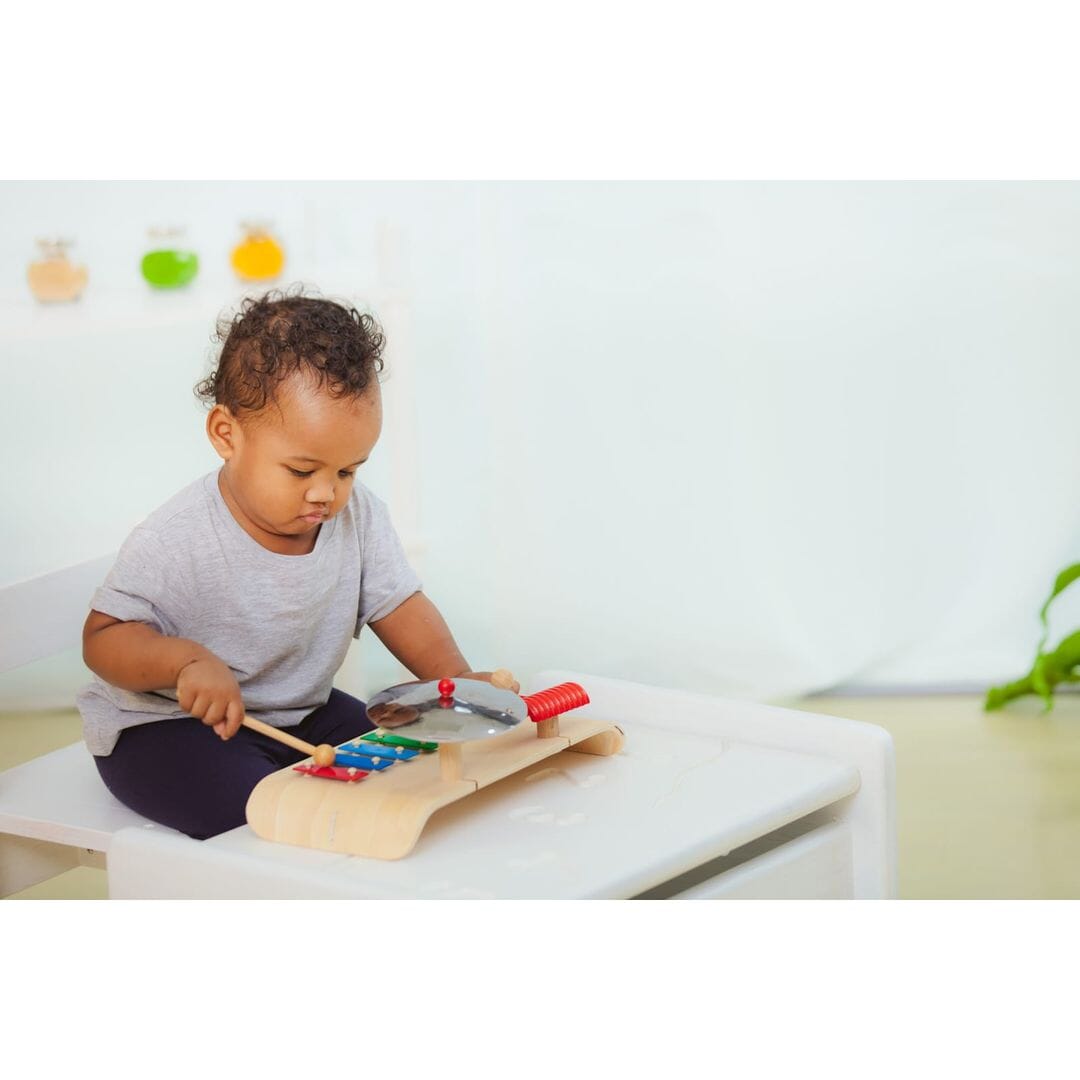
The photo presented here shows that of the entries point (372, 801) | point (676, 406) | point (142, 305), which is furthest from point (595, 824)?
point (142, 305)

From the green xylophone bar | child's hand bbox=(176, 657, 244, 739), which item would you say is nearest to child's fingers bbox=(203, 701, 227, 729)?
child's hand bbox=(176, 657, 244, 739)

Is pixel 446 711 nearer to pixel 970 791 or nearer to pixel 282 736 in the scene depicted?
pixel 282 736

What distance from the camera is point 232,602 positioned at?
3.86 feet

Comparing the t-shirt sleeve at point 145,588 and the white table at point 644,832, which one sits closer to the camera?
the white table at point 644,832

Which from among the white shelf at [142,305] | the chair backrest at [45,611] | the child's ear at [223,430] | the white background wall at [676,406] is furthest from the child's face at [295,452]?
the white background wall at [676,406]

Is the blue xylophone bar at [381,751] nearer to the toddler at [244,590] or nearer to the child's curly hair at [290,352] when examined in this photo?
the toddler at [244,590]

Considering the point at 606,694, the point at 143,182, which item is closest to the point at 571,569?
the point at 143,182

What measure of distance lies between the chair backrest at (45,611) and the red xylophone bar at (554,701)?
1.45 feet

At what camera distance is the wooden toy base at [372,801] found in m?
0.95

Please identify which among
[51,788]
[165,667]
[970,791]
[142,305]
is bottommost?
[970,791]

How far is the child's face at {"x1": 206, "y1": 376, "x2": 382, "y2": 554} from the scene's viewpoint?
3.68 ft

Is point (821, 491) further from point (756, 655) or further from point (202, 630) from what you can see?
point (202, 630)

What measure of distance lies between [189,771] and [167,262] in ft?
3.52

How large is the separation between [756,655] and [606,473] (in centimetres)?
31
